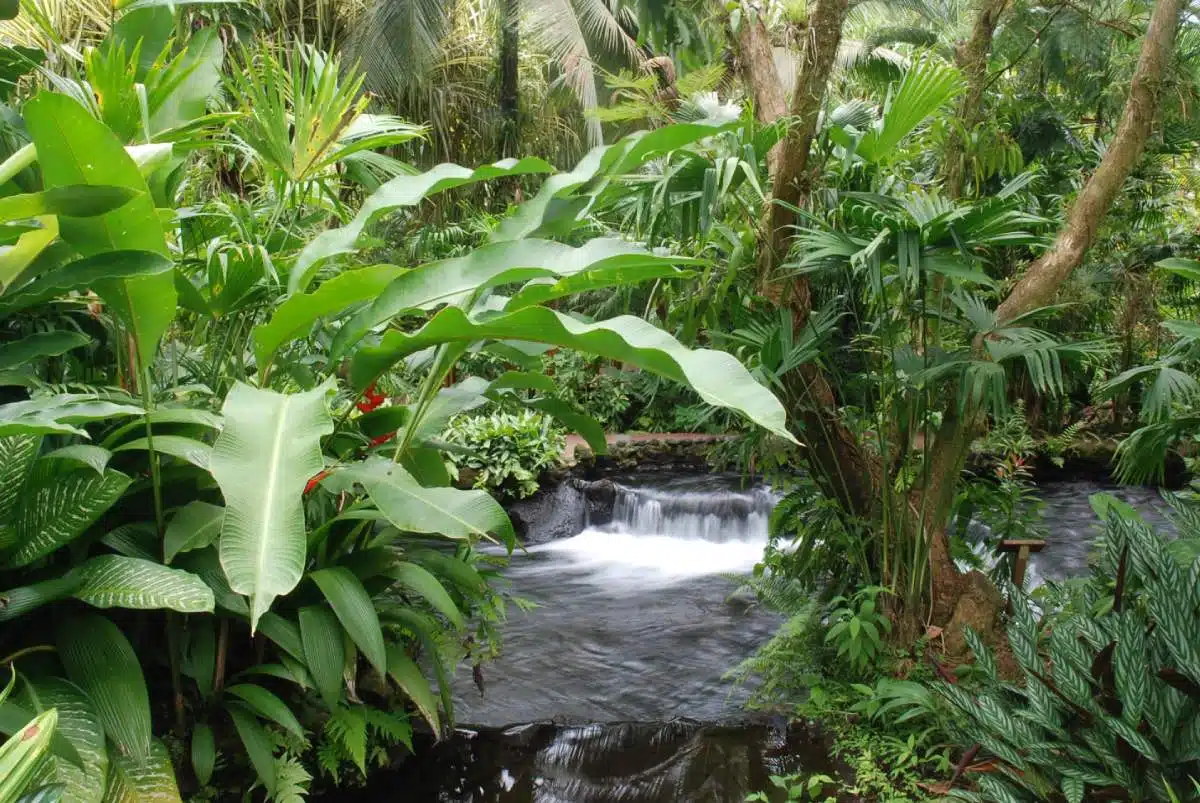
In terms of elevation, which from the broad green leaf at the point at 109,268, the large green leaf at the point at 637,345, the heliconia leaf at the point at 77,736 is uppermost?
the broad green leaf at the point at 109,268

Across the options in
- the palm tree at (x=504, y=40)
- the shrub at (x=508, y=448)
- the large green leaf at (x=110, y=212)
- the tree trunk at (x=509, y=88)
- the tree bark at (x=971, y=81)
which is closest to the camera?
the large green leaf at (x=110, y=212)

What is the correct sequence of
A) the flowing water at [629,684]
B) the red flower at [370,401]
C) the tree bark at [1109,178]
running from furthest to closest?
the tree bark at [1109,178]
the red flower at [370,401]
the flowing water at [629,684]

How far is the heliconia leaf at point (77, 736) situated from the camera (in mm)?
1595

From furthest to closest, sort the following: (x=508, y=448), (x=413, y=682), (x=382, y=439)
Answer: (x=508, y=448) → (x=382, y=439) → (x=413, y=682)

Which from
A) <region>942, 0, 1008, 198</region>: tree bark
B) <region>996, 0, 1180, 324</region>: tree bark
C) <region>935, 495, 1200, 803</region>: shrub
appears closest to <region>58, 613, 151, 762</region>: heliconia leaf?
<region>935, 495, 1200, 803</region>: shrub

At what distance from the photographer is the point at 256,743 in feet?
6.66

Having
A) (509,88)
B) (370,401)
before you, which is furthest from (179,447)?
(509,88)

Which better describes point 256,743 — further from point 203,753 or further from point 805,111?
point 805,111

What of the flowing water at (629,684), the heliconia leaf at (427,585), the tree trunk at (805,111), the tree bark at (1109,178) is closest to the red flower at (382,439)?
the heliconia leaf at (427,585)

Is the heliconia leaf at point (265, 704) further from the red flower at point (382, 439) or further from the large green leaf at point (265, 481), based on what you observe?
the red flower at point (382, 439)

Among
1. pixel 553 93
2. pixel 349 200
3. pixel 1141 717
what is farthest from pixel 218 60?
pixel 553 93

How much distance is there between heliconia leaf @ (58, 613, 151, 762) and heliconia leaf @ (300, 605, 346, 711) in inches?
14.5

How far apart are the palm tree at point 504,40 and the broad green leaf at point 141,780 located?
956cm

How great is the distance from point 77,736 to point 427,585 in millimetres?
863
